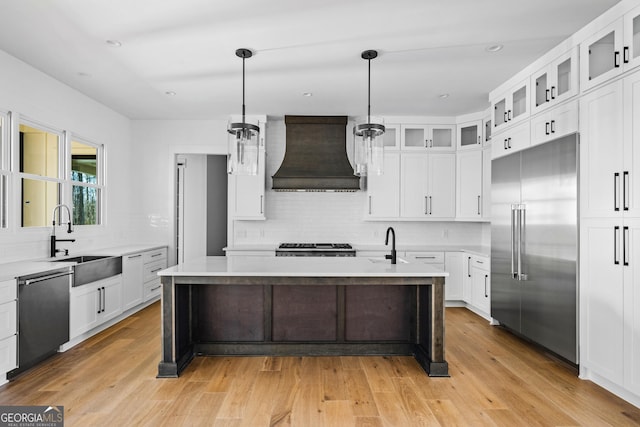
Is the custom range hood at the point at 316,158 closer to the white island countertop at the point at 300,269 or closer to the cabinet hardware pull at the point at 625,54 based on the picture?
the white island countertop at the point at 300,269

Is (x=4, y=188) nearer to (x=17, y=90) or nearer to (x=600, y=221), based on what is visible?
(x=17, y=90)

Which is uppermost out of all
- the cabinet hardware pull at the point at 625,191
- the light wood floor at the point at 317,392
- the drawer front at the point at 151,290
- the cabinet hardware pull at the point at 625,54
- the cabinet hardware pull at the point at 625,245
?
the cabinet hardware pull at the point at 625,54

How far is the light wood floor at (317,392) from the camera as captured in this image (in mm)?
2445

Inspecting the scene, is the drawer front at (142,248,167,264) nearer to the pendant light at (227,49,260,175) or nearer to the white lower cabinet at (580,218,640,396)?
the pendant light at (227,49,260,175)

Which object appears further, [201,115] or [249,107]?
[201,115]

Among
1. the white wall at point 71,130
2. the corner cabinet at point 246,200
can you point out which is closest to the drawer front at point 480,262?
the corner cabinet at point 246,200

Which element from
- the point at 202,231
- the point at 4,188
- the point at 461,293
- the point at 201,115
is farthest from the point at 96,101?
the point at 461,293

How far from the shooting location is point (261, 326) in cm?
348

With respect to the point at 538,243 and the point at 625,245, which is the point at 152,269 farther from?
the point at 625,245

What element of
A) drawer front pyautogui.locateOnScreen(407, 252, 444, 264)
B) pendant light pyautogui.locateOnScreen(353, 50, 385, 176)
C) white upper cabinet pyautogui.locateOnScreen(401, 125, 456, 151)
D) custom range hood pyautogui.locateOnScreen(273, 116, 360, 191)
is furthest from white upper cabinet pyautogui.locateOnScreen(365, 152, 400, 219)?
pendant light pyautogui.locateOnScreen(353, 50, 385, 176)

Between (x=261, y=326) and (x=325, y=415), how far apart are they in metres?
1.19

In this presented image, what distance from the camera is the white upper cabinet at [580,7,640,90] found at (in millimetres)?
2584

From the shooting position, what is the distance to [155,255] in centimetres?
541

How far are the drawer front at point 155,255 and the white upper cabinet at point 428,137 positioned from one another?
12.5 ft
